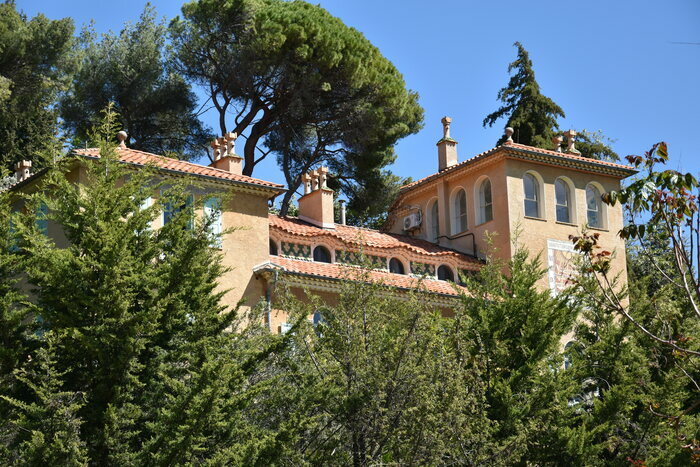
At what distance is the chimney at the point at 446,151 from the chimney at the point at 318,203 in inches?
174

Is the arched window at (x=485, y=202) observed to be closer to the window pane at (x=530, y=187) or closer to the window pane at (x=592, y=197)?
the window pane at (x=530, y=187)

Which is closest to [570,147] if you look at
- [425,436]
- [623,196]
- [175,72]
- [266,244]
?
[266,244]

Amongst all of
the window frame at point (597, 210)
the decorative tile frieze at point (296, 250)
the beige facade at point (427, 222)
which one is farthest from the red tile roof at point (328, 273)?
the window frame at point (597, 210)

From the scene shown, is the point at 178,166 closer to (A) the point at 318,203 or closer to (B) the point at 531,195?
(A) the point at 318,203

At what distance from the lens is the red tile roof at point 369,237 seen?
92.4 feet

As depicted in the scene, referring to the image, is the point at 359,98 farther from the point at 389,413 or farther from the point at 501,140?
the point at 389,413

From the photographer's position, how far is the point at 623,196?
11.8 m

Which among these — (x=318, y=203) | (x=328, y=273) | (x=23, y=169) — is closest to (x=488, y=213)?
(x=318, y=203)

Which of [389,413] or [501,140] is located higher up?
[501,140]

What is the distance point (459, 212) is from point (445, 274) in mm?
3262

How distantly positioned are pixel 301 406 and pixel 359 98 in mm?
22302

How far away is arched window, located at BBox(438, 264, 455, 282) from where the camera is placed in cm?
3019

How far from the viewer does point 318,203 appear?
30.5m

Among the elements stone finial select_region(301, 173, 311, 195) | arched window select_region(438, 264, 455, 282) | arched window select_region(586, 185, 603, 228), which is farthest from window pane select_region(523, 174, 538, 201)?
stone finial select_region(301, 173, 311, 195)
